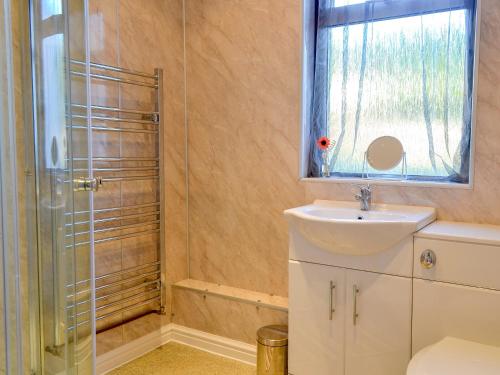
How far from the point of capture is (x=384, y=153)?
7.17ft

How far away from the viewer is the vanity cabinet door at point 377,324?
1.76 metres

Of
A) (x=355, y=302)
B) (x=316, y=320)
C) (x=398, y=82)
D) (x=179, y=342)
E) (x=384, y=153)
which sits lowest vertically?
(x=179, y=342)

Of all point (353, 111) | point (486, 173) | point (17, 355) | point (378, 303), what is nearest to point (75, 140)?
point (17, 355)

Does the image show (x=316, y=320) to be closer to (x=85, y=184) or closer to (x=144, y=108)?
(x=85, y=184)

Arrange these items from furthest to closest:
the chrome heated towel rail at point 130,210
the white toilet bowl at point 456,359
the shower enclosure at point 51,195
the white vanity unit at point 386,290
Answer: the chrome heated towel rail at point 130,210
the white vanity unit at point 386,290
the white toilet bowl at point 456,359
the shower enclosure at point 51,195

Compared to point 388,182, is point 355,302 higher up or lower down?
lower down

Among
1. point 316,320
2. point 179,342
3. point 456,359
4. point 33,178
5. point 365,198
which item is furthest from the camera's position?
point 179,342

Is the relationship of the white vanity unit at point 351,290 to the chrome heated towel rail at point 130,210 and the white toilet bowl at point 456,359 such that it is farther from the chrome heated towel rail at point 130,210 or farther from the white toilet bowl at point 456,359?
the chrome heated towel rail at point 130,210

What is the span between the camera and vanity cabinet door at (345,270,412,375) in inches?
69.5

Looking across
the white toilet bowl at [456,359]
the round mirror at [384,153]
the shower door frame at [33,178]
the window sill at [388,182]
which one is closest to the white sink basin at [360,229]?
A: the window sill at [388,182]

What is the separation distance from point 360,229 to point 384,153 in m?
0.63

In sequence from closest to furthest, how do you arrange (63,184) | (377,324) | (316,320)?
(63,184)
(377,324)
(316,320)

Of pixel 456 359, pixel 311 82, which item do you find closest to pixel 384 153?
pixel 311 82

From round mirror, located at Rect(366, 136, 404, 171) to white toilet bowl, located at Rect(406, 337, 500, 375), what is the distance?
856 mm
